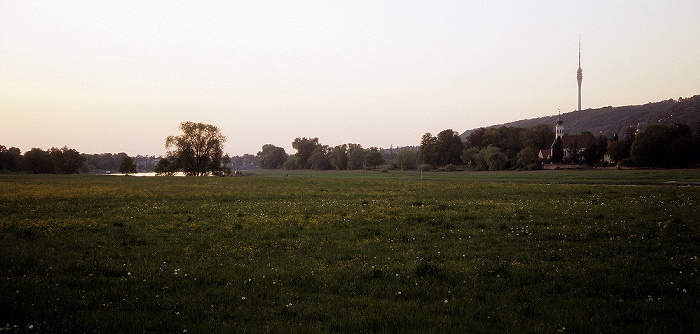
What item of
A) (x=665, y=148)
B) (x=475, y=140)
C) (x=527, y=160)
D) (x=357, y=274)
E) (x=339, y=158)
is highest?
(x=475, y=140)

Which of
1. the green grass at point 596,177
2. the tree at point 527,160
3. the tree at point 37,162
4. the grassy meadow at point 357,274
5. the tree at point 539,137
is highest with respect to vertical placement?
the tree at point 539,137

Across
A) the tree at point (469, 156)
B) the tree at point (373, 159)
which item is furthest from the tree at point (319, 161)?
the tree at point (469, 156)

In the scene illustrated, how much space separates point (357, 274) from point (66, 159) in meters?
141

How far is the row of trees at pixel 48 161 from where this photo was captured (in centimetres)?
10988

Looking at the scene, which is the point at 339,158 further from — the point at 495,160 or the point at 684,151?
the point at 684,151

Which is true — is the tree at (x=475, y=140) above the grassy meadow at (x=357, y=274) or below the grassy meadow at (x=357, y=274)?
above

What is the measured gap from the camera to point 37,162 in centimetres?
10981

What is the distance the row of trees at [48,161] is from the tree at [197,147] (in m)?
54.8

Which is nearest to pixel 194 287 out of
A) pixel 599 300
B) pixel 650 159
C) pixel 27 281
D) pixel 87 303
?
pixel 87 303

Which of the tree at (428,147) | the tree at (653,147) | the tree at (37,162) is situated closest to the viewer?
the tree at (653,147)

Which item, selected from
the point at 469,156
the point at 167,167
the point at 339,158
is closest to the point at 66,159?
the point at 167,167

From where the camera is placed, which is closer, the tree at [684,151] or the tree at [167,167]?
the tree at [684,151]

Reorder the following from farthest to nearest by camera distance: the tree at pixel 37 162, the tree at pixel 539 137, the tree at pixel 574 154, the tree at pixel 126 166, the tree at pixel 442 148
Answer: the tree at pixel 539 137 < the tree at pixel 442 148 < the tree at pixel 126 166 < the tree at pixel 574 154 < the tree at pixel 37 162

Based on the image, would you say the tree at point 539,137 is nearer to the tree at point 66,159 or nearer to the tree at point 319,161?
the tree at point 319,161
